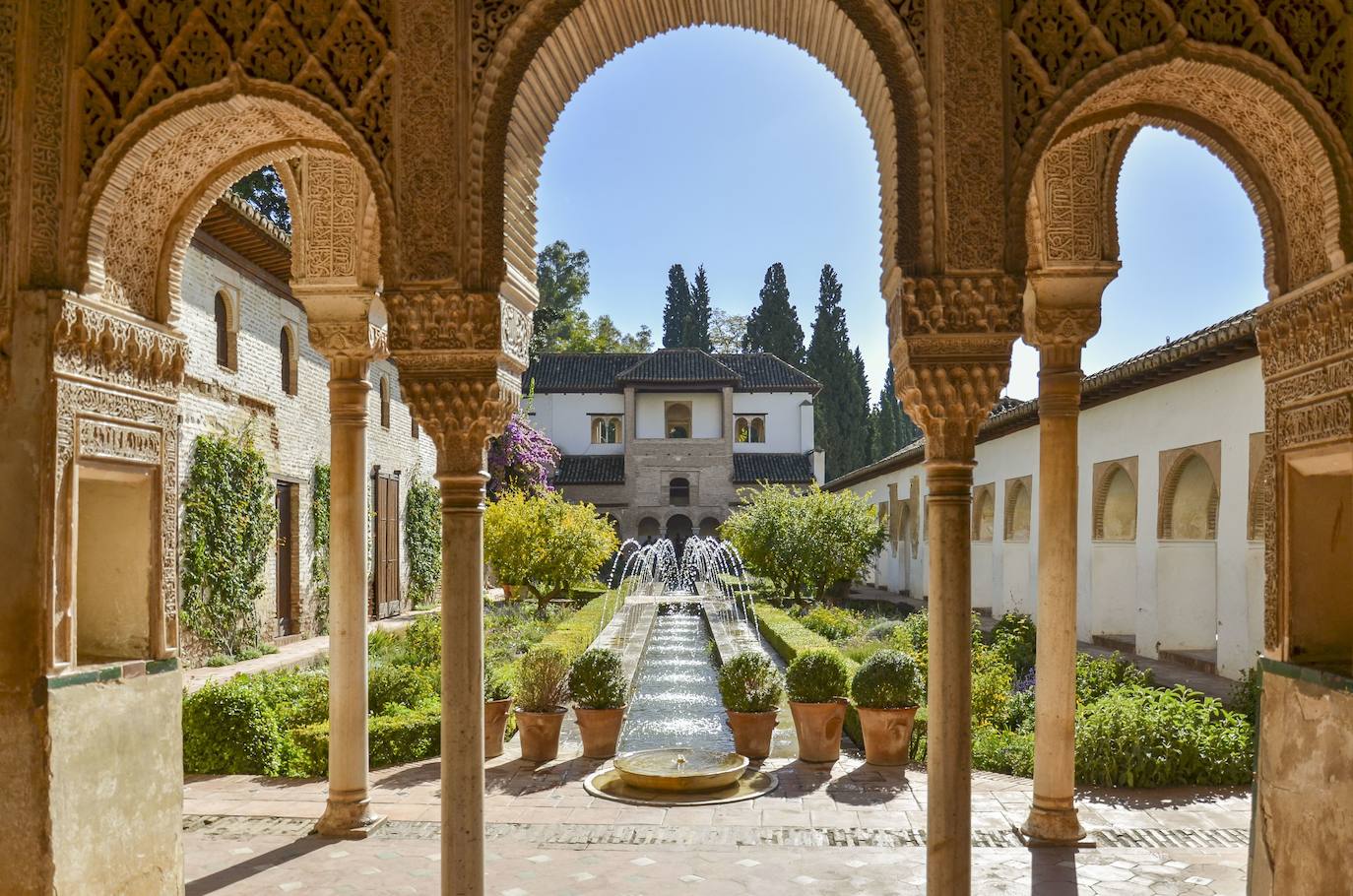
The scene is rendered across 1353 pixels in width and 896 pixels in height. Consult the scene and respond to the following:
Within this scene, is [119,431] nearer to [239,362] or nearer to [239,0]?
[239,0]

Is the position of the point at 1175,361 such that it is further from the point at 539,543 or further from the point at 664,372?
the point at 664,372

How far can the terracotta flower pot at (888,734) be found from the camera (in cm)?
888

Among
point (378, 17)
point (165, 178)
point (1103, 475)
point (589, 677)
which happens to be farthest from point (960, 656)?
point (1103, 475)

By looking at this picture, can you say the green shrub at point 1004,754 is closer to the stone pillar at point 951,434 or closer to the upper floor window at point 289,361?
the stone pillar at point 951,434

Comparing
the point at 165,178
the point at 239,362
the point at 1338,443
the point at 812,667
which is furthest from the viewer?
the point at 239,362

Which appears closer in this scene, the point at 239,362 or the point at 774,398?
the point at 239,362

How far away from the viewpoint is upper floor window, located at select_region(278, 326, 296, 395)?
55.2 feet

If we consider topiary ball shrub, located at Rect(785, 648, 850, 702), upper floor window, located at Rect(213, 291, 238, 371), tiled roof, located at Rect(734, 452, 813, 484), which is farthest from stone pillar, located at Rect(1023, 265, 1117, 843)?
tiled roof, located at Rect(734, 452, 813, 484)

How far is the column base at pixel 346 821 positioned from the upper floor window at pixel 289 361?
36.0ft

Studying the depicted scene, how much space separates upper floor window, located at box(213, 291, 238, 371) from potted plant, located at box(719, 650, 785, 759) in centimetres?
885

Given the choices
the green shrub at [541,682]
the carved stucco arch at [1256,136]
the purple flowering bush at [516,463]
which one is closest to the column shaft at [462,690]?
the carved stucco arch at [1256,136]

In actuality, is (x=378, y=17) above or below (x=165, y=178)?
above

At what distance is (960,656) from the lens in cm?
489

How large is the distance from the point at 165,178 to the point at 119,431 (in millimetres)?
1268
